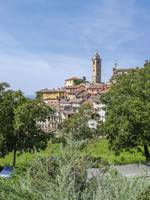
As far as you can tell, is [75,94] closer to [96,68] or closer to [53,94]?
[53,94]

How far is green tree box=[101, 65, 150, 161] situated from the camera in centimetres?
3125

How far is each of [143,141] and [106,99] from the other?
14.5 ft

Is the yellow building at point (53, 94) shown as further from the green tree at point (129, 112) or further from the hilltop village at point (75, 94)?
the green tree at point (129, 112)

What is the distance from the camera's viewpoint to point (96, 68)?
181 metres

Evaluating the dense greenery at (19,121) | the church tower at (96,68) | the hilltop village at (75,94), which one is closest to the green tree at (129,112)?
the dense greenery at (19,121)

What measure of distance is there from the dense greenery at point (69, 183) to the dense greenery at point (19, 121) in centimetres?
2337

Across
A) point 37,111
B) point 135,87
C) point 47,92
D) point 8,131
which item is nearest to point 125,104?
point 135,87

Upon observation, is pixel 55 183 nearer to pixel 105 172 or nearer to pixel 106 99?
pixel 105 172

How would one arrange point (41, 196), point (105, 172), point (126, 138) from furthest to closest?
point (126, 138) → point (105, 172) → point (41, 196)

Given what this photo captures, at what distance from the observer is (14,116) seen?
107 ft

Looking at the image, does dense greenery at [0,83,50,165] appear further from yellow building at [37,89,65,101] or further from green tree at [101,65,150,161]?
yellow building at [37,89,65,101]

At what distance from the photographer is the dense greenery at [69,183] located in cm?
769

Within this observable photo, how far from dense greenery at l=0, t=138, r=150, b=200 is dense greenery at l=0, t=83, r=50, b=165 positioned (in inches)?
920

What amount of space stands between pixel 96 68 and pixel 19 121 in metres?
150
